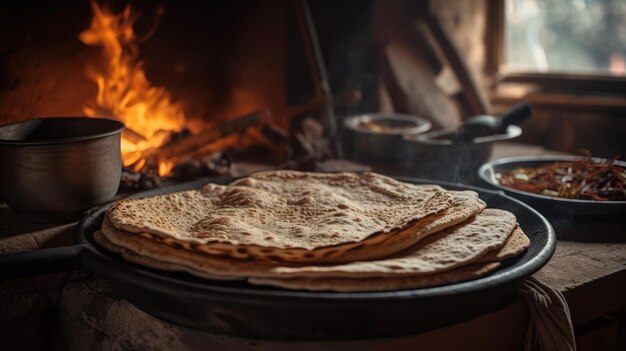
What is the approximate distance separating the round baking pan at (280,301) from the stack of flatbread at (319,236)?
0.15 ft

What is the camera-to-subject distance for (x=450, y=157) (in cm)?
320

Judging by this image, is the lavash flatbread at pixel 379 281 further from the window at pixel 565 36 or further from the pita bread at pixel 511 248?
the window at pixel 565 36

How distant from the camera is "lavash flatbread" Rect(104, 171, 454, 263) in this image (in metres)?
1.53

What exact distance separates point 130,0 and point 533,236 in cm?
247

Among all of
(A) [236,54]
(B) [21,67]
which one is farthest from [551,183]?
(B) [21,67]

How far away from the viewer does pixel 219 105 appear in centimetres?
403

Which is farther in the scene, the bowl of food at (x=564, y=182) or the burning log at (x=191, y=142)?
the burning log at (x=191, y=142)

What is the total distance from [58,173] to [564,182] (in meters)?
1.95

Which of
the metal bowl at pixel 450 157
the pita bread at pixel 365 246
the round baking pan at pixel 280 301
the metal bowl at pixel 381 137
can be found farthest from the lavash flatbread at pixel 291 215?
the metal bowl at pixel 381 137

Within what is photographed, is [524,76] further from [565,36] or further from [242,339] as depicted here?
[242,339]

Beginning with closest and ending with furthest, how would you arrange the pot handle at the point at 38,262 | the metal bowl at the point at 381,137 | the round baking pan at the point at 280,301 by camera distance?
the round baking pan at the point at 280,301 → the pot handle at the point at 38,262 → the metal bowl at the point at 381,137

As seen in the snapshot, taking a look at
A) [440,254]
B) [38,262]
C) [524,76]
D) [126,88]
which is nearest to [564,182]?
[440,254]

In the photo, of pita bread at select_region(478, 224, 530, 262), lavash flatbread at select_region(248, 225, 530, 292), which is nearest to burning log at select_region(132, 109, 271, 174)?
pita bread at select_region(478, 224, 530, 262)

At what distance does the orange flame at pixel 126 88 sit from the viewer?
10.7 feet
